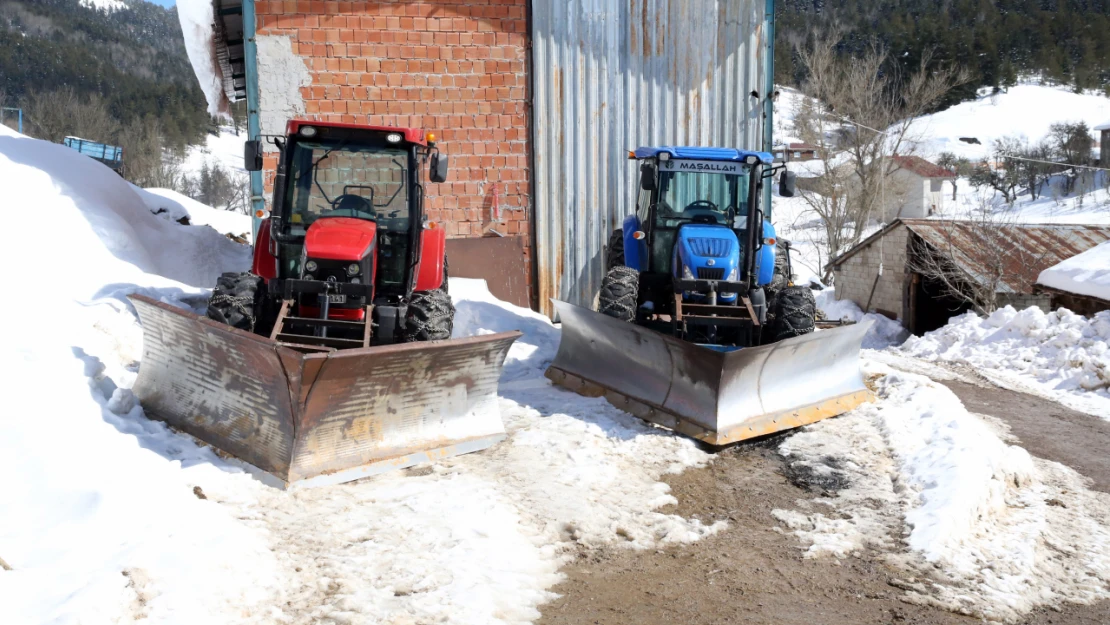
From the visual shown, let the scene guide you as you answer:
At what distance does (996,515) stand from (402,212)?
4.46 meters

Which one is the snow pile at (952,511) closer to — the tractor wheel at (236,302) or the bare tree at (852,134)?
the tractor wheel at (236,302)

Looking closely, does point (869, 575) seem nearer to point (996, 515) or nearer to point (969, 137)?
point (996, 515)

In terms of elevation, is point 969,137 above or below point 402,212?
above

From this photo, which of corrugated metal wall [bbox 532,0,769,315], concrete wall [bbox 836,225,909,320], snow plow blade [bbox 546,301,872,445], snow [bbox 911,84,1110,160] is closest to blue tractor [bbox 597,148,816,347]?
snow plow blade [bbox 546,301,872,445]

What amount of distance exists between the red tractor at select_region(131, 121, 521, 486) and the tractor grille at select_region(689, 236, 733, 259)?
7.08ft

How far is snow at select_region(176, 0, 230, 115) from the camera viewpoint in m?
11.1

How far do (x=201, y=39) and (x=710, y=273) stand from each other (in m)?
7.78

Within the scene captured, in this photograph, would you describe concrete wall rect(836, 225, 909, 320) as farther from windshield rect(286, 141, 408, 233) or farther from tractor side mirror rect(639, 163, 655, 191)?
windshield rect(286, 141, 408, 233)

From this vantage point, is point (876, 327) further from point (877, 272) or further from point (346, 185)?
point (346, 185)

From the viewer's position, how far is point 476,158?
35.6 ft

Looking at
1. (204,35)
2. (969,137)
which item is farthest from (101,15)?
(204,35)

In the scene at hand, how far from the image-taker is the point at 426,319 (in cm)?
668

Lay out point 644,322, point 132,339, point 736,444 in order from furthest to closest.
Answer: point 644,322 < point 132,339 < point 736,444

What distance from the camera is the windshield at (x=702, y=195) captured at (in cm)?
805
